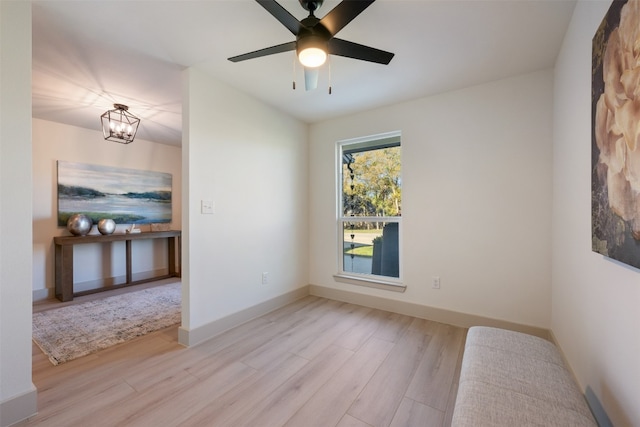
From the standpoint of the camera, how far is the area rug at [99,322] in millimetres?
2260

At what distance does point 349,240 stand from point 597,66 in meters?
2.66

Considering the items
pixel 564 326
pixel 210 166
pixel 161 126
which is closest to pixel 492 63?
pixel 564 326

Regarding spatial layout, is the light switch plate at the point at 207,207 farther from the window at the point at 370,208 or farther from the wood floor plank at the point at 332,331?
the window at the point at 370,208

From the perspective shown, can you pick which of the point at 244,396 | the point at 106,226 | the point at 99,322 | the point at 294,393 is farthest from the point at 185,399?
the point at 106,226

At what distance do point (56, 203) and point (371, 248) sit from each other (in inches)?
171

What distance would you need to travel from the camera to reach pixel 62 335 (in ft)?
8.07

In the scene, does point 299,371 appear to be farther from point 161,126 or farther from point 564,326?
point 161,126

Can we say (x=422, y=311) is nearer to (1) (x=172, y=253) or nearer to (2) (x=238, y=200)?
(2) (x=238, y=200)

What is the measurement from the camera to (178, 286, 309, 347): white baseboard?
2.29 metres

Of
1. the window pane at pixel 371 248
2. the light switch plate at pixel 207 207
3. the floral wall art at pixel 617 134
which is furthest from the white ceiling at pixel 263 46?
the window pane at pixel 371 248

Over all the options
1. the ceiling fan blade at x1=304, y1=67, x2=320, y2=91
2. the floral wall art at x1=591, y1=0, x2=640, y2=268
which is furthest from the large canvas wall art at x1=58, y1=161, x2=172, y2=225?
the floral wall art at x1=591, y1=0, x2=640, y2=268

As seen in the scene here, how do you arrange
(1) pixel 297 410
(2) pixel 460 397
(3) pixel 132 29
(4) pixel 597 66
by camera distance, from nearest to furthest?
(2) pixel 460 397 < (4) pixel 597 66 < (1) pixel 297 410 < (3) pixel 132 29

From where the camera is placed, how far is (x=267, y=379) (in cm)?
Result: 183

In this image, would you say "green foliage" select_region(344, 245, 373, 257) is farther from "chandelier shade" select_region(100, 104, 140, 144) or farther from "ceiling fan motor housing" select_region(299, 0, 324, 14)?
"chandelier shade" select_region(100, 104, 140, 144)
